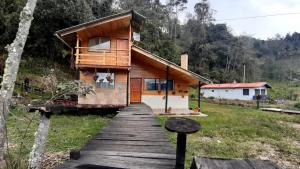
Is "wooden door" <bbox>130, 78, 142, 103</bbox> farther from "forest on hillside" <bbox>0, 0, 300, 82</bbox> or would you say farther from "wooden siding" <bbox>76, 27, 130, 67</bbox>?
"forest on hillside" <bbox>0, 0, 300, 82</bbox>

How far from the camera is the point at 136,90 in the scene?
67.3ft

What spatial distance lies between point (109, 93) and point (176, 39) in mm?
41417

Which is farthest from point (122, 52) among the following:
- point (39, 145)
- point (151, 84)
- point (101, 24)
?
point (39, 145)

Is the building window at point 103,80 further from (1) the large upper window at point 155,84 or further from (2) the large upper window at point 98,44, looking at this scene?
(1) the large upper window at point 155,84

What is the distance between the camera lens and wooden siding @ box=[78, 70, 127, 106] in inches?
704

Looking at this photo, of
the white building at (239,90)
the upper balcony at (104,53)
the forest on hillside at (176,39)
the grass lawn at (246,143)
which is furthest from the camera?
the white building at (239,90)

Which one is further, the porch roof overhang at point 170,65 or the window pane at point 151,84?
the window pane at point 151,84

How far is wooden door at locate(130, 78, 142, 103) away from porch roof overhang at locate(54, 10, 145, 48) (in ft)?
13.0

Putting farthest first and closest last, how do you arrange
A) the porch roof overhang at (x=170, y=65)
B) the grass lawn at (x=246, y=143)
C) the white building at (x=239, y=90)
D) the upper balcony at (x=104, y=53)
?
the white building at (x=239, y=90) → the porch roof overhang at (x=170, y=65) → the upper balcony at (x=104, y=53) → the grass lawn at (x=246, y=143)

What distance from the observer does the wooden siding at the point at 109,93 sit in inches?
704

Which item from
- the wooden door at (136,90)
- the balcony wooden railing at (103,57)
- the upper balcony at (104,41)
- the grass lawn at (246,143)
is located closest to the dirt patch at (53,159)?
the grass lawn at (246,143)

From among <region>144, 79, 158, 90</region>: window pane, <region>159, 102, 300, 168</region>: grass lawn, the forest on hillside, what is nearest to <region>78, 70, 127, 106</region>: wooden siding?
<region>144, 79, 158, 90</region>: window pane

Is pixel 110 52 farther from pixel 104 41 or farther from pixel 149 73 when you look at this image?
pixel 149 73

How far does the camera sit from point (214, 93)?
46.4 meters
